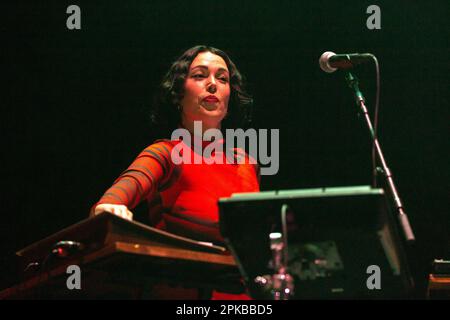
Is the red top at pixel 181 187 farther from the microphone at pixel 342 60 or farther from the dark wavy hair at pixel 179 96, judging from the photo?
the microphone at pixel 342 60

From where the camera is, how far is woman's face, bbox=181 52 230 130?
3.05 metres

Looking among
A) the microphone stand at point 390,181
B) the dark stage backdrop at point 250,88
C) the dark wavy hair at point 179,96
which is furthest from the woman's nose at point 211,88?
the dark stage backdrop at point 250,88

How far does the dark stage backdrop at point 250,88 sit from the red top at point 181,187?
96 cm

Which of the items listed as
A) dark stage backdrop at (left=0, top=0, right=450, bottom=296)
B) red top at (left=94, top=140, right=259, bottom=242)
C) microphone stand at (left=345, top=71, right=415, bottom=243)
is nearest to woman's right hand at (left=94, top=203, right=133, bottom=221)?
red top at (left=94, top=140, right=259, bottom=242)

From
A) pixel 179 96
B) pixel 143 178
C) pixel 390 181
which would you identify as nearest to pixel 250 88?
pixel 179 96

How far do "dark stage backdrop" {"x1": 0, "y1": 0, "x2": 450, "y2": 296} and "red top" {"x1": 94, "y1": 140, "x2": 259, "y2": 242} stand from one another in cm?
96

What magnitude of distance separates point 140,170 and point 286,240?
0.99 meters

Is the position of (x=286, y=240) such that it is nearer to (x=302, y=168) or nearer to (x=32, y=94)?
(x=302, y=168)

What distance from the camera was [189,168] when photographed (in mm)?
2744

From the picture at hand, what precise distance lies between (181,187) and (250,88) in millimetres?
1220

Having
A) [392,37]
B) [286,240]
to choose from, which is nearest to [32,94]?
[392,37]

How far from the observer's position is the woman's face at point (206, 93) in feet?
10.00

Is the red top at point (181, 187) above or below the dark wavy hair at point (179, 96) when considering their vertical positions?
below

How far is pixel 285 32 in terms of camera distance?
3.88 meters
